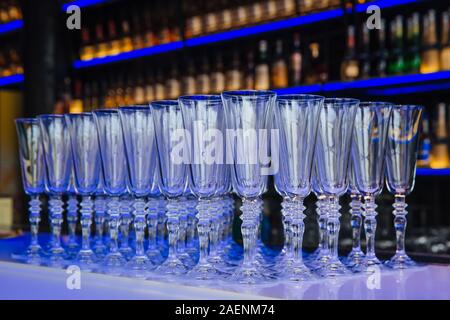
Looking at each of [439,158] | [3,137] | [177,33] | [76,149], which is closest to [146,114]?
[76,149]

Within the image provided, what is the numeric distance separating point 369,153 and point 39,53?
303 cm

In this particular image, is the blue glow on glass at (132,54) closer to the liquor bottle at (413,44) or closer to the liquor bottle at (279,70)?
the liquor bottle at (279,70)

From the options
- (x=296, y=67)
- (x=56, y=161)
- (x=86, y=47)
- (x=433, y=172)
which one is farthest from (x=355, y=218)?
(x=86, y=47)

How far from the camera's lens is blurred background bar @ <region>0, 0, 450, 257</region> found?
290 centimetres

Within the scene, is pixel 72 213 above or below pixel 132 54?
below

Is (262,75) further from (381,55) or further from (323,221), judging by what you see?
(323,221)

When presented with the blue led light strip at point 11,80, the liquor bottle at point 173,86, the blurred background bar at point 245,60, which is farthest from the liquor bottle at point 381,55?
the blue led light strip at point 11,80

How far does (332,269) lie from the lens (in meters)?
1.37

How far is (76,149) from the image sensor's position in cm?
164

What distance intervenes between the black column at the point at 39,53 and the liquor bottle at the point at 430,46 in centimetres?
210

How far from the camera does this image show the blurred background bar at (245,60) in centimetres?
290

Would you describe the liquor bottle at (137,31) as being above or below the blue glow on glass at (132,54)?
above

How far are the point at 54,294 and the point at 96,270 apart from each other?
0.32 ft
